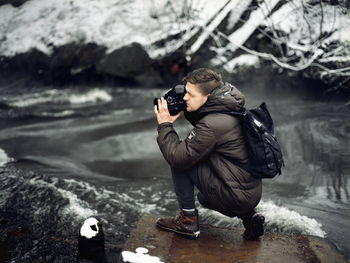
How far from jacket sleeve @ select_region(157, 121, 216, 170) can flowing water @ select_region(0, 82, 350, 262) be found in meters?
1.42

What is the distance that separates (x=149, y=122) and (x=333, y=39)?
12.3ft

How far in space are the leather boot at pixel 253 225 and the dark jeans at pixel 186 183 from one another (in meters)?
0.45

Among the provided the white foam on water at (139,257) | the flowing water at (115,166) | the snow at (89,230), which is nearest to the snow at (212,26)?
the flowing water at (115,166)

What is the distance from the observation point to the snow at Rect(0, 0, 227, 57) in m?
9.09

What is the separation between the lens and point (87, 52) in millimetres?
9039

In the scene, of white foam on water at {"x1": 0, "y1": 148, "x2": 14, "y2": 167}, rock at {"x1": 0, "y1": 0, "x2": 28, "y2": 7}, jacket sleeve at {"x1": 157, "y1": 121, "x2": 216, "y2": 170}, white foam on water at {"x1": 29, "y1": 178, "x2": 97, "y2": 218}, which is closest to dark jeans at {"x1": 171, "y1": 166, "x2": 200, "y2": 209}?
jacket sleeve at {"x1": 157, "y1": 121, "x2": 216, "y2": 170}

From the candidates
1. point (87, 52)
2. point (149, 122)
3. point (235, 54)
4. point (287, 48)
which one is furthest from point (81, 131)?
point (287, 48)

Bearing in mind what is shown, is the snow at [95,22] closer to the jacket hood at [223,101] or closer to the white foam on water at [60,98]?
the white foam on water at [60,98]

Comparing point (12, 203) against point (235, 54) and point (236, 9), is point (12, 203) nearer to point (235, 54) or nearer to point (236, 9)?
point (235, 54)

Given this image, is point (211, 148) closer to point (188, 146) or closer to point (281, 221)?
point (188, 146)

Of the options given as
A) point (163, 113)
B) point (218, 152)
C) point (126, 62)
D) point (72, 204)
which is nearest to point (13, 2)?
point (126, 62)

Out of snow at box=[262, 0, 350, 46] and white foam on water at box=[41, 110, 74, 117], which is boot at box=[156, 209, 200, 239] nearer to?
white foam on water at box=[41, 110, 74, 117]

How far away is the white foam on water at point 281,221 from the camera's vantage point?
4258 millimetres

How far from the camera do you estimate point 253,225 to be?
134 inches
